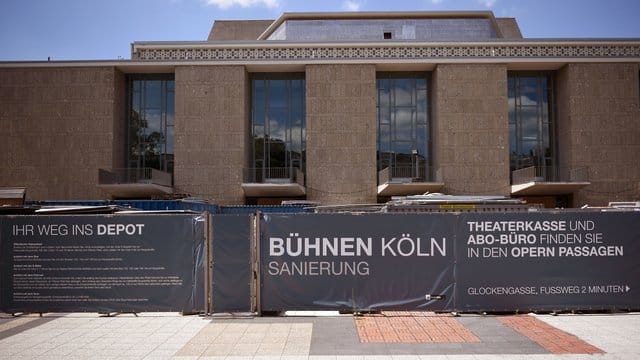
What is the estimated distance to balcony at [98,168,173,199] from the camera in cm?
3353

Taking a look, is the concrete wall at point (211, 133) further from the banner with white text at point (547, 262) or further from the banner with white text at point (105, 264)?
the banner with white text at point (547, 262)

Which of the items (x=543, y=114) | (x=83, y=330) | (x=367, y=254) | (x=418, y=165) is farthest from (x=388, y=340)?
(x=543, y=114)

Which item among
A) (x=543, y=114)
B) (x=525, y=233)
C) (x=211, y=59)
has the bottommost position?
(x=525, y=233)

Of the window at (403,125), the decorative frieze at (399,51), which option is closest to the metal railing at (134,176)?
the decorative frieze at (399,51)

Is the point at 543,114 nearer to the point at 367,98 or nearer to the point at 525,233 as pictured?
the point at 367,98

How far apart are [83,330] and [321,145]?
2497cm

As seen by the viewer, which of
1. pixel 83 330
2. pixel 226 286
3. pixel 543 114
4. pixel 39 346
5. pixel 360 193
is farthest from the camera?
pixel 543 114

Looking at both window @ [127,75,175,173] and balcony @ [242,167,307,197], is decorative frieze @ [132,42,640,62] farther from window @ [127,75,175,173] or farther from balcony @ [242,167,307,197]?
balcony @ [242,167,307,197]

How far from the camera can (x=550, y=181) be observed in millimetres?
35594

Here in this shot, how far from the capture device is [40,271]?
11.8m

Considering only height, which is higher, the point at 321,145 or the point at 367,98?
the point at 367,98

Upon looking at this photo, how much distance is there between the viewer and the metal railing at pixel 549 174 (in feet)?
112

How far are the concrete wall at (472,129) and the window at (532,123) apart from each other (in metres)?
2.29

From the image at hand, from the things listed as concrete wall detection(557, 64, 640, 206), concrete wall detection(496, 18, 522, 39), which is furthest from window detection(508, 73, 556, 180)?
concrete wall detection(496, 18, 522, 39)
